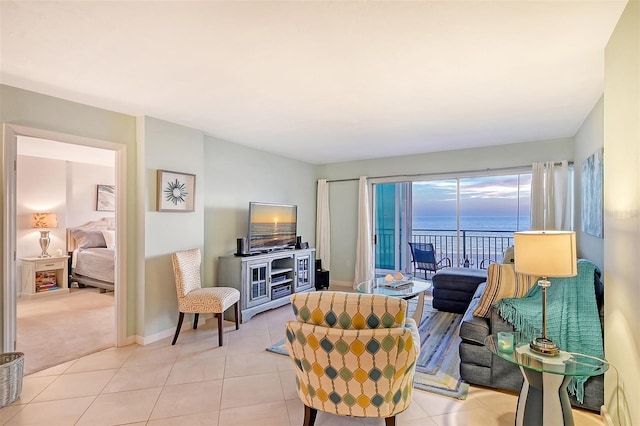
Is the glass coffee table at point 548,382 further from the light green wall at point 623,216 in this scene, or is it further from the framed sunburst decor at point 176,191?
the framed sunburst decor at point 176,191

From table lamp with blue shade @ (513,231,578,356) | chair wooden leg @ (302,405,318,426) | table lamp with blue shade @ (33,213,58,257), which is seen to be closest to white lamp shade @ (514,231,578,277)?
table lamp with blue shade @ (513,231,578,356)

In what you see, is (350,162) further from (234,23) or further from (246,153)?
(234,23)

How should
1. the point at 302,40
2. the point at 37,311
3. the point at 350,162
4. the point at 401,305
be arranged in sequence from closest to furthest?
the point at 401,305 < the point at 302,40 < the point at 37,311 < the point at 350,162

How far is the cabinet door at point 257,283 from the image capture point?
4231 millimetres

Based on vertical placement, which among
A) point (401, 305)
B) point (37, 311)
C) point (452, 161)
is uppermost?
point (452, 161)

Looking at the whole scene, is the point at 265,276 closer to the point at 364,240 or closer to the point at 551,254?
the point at 364,240

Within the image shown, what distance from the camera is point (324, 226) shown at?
21.2ft

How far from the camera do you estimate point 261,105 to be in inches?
124

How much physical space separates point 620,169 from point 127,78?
332 centimetres

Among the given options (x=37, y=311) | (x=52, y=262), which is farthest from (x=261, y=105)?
(x=52, y=262)

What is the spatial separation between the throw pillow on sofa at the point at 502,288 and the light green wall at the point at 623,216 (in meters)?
0.56

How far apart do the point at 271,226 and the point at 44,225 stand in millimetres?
4347

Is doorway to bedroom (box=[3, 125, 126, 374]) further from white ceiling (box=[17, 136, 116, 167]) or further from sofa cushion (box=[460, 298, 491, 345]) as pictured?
sofa cushion (box=[460, 298, 491, 345])

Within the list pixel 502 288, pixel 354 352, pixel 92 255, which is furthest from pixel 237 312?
pixel 92 255
